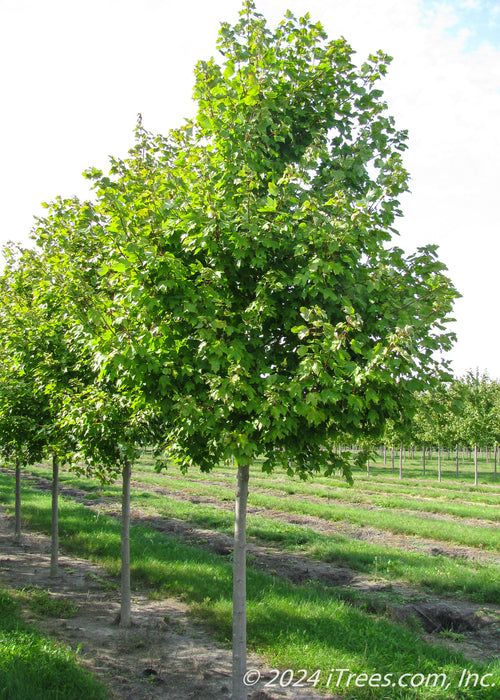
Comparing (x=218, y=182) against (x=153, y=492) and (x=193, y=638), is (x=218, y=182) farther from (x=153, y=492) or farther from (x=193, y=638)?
(x=153, y=492)

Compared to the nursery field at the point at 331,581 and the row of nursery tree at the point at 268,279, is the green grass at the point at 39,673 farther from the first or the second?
the row of nursery tree at the point at 268,279

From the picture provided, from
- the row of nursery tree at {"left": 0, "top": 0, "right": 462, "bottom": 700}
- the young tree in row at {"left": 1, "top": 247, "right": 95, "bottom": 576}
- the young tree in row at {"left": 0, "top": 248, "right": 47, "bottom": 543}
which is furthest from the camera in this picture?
the young tree in row at {"left": 0, "top": 248, "right": 47, "bottom": 543}

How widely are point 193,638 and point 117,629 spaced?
1.19m

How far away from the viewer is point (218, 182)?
445 centimetres

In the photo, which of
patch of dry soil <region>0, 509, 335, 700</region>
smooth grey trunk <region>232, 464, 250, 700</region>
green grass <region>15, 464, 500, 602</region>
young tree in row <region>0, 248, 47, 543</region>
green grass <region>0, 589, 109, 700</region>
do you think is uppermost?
young tree in row <region>0, 248, 47, 543</region>

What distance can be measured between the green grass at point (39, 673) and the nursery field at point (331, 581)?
961mm

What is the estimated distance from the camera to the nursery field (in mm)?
5496

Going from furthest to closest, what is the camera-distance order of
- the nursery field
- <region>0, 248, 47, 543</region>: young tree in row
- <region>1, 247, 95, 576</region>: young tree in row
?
<region>0, 248, 47, 543</region>: young tree in row → <region>1, 247, 95, 576</region>: young tree in row → the nursery field

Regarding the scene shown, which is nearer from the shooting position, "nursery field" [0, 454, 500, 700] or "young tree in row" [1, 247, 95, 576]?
"nursery field" [0, 454, 500, 700]

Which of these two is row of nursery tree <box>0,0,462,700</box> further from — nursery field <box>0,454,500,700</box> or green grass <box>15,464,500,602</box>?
green grass <box>15,464,500,602</box>

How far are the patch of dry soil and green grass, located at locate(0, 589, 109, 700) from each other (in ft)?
1.48

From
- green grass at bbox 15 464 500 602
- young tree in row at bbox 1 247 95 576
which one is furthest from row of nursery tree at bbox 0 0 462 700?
green grass at bbox 15 464 500 602

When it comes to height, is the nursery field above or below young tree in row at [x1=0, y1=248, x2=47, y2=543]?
below

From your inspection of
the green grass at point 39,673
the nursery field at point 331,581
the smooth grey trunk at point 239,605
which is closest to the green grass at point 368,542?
the nursery field at point 331,581
